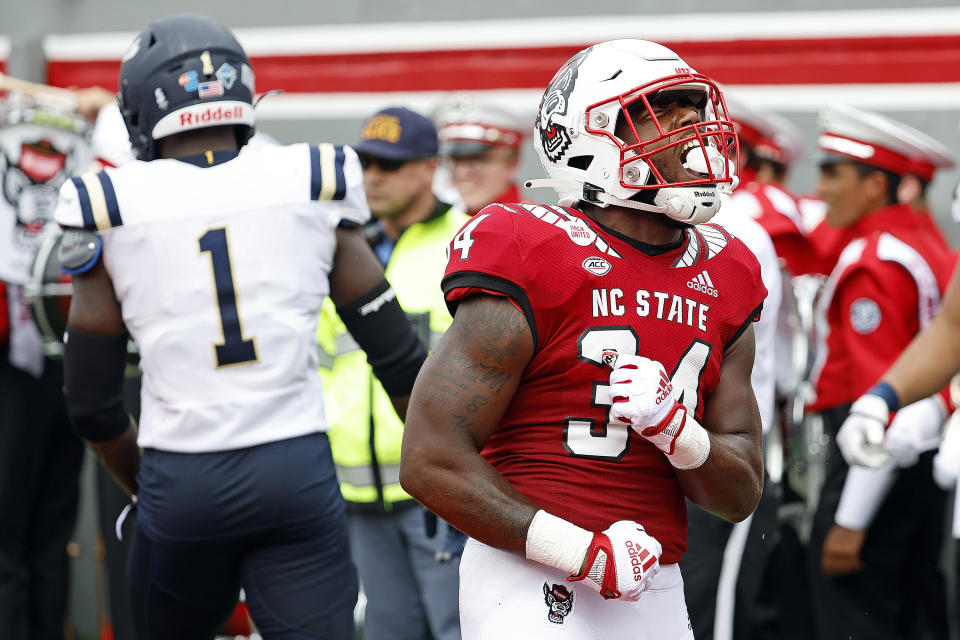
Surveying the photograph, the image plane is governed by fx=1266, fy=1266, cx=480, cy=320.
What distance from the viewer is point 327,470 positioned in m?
3.33

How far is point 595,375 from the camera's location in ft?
8.03

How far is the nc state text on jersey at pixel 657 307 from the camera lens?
2447 millimetres

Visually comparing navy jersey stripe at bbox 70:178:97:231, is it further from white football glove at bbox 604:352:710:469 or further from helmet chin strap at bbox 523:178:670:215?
white football glove at bbox 604:352:710:469

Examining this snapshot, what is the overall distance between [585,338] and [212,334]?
1127 millimetres

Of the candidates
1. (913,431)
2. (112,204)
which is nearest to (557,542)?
(112,204)

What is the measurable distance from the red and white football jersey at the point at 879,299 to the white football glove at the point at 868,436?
104 cm

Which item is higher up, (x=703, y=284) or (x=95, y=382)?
(x=703, y=284)

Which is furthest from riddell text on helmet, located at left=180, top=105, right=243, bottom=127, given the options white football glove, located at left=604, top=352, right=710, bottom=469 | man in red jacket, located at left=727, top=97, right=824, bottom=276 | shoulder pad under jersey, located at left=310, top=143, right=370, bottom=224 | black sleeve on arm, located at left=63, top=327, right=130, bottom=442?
man in red jacket, located at left=727, top=97, right=824, bottom=276

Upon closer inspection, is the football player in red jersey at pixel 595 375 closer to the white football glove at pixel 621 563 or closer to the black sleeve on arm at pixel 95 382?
the white football glove at pixel 621 563

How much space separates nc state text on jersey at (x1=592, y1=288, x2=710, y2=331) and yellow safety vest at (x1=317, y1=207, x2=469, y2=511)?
6.48 ft

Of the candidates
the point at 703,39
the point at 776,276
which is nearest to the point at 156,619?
the point at 776,276

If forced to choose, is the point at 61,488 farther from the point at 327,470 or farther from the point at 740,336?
the point at 740,336

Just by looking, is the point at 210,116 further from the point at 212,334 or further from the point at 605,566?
the point at 605,566

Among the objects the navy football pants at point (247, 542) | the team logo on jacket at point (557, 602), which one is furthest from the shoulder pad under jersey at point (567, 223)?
the navy football pants at point (247, 542)
